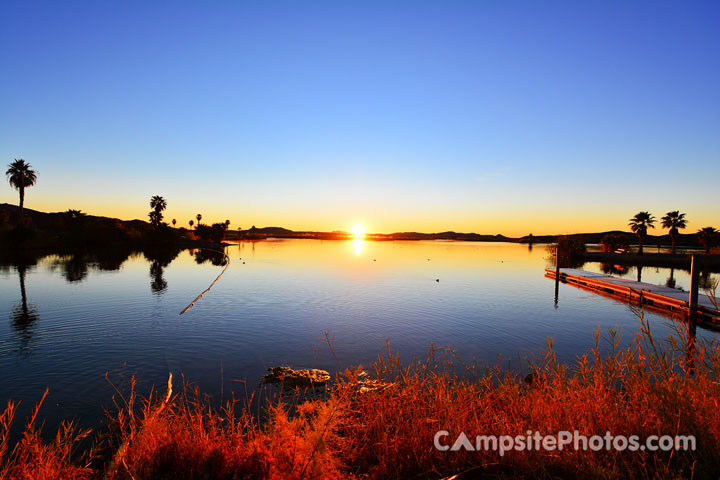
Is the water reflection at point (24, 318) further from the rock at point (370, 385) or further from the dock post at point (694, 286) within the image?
the dock post at point (694, 286)

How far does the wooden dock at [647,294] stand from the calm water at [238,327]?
1.53 m

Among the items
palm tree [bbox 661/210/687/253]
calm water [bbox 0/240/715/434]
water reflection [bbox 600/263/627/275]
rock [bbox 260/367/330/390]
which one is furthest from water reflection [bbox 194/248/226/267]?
palm tree [bbox 661/210/687/253]

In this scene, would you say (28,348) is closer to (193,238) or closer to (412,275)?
(412,275)

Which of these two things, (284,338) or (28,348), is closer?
(28,348)

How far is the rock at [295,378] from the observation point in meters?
12.2

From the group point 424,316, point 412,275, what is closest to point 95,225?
point 412,275

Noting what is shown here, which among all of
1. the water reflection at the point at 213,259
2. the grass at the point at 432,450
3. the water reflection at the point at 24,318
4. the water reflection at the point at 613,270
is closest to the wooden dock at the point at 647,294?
the water reflection at the point at 613,270

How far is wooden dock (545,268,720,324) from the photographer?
69.4ft

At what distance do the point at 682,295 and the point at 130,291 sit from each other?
1578 inches

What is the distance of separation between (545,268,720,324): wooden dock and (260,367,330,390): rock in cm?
1726

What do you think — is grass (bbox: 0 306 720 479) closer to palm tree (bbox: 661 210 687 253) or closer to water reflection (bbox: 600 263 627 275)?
water reflection (bbox: 600 263 627 275)

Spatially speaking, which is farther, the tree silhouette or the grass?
the tree silhouette

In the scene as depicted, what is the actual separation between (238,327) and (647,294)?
27.6m

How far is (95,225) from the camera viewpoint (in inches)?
3489
